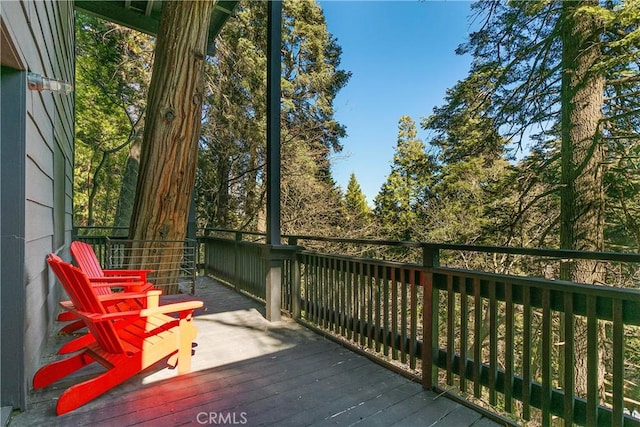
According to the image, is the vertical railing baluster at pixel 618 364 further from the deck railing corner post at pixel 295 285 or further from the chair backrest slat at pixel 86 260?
the chair backrest slat at pixel 86 260

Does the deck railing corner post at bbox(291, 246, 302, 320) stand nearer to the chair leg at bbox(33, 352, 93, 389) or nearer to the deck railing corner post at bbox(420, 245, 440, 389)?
the deck railing corner post at bbox(420, 245, 440, 389)

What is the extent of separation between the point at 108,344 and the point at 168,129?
265 cm

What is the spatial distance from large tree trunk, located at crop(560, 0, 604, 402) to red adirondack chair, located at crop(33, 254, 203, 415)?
17.1 ft

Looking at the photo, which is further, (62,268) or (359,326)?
(359,326)

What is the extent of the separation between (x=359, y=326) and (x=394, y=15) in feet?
37.1

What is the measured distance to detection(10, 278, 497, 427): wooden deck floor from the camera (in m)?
1.85

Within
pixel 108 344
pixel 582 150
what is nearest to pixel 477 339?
pixel 108 344

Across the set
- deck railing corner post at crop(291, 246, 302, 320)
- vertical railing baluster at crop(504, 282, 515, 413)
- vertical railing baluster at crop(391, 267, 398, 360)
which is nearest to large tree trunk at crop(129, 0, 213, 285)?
deck railing corner post at crop(291, 246, 302, 320)

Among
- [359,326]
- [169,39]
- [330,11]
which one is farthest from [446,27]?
[359,326]

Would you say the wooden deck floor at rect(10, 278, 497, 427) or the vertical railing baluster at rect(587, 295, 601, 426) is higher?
the vertical railing baluster at rect(587, 295, 601, 426)

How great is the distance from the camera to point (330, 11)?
12.9 metres

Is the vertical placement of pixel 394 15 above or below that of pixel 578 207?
above

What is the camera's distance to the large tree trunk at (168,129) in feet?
12.9

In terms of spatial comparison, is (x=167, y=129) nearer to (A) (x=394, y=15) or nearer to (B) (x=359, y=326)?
(B) (x=359, y=326)
